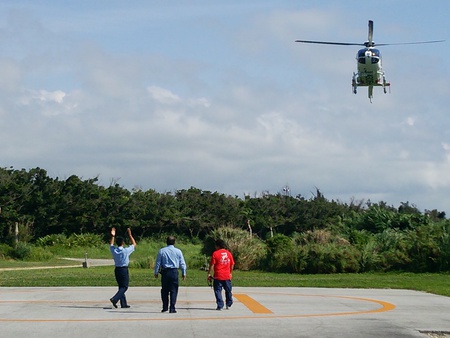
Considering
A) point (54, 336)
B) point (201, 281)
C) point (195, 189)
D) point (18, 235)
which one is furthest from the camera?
point (195, 189)

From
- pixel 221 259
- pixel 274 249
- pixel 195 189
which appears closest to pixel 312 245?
pixel 274 249

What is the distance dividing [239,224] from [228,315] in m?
51.5

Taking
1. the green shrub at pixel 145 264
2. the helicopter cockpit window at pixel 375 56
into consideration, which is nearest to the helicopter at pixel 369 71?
the helicopter cockpit window at pixel 375 56

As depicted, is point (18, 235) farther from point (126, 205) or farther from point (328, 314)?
point (328, 314)

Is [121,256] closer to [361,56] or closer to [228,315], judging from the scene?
[228,315]

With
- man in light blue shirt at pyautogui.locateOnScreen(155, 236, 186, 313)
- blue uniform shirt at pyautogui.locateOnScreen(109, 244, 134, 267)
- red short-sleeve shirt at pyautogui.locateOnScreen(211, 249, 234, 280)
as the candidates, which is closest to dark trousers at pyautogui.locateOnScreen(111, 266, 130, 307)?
blue uniform shirt at pyautogui.locateOnScreen(109, 244, 134, 267)

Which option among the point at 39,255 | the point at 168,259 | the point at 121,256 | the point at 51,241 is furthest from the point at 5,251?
the point at 168,259

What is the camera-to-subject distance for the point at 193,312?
18.0 meters

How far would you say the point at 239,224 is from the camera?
A: 226 feet

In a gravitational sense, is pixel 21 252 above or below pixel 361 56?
below

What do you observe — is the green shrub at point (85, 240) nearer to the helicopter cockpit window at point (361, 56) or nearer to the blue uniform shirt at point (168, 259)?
the helicopter cockpit window at point (361, 56)

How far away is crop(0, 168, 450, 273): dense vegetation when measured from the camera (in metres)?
37.6

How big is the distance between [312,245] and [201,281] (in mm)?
9522

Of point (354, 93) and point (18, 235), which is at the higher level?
point (354, 93)
